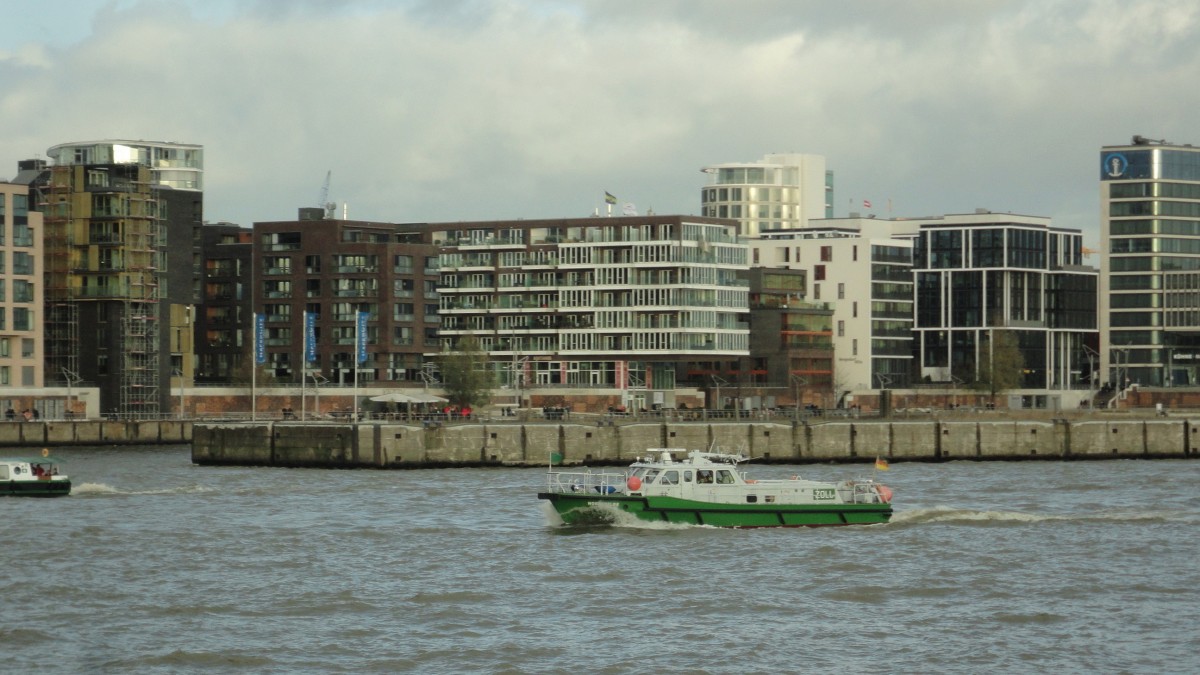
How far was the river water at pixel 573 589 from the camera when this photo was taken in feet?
→ 183

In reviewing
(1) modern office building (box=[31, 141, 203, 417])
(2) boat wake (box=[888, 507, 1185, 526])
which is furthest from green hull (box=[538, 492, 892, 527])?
(1) modern office building (box=[31, 141, 203, 417])

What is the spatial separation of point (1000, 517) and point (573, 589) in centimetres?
3059

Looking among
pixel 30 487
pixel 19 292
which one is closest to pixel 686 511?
pixel 30 487

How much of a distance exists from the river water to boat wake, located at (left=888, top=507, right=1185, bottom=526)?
0.24 meters

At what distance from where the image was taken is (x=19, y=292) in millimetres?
176375

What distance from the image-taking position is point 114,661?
54.4 metres

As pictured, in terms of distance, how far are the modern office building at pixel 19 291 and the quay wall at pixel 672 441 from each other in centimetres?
4424

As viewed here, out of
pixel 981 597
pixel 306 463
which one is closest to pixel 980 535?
pixel 981 597

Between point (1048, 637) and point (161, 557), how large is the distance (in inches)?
1358

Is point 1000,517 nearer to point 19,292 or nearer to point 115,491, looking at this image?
point 115,491

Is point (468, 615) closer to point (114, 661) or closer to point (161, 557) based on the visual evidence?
point (114, 661)

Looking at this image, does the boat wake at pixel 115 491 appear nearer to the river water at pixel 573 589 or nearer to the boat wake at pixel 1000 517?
the river water at pixel 573 589

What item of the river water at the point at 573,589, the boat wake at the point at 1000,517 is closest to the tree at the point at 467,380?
the river water at the point at 573,589

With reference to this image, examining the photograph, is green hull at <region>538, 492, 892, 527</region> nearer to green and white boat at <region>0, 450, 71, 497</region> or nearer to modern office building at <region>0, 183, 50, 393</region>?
green and white boat at <region>0, 450, 71, 497</region>
